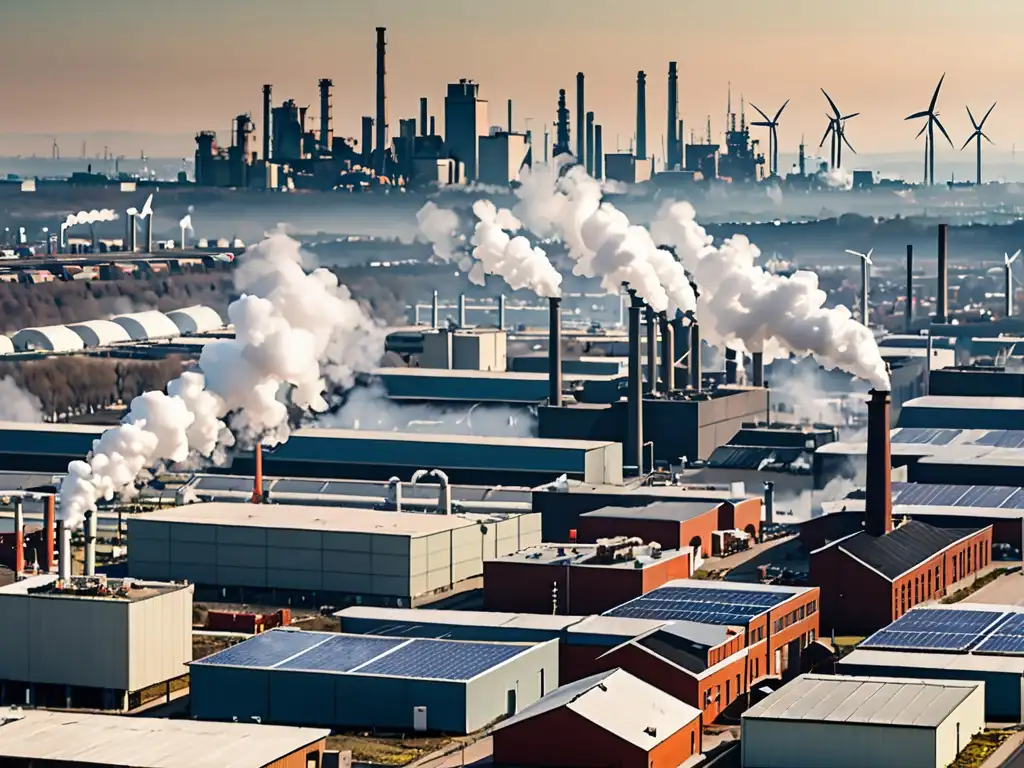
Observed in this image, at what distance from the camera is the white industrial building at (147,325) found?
116875mm

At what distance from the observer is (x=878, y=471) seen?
50.7 metres

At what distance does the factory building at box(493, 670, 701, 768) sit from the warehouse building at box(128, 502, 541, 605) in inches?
588

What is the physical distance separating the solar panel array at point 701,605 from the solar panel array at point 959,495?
Result: 48.2ft

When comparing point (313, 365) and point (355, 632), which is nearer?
point (355, 632)

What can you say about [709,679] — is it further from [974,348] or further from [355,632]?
[974,348]

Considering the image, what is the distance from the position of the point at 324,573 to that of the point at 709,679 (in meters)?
14.6

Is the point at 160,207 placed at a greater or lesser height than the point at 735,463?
greater

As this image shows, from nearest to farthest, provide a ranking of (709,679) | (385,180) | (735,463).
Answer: (709,679), (735,463), (385,180)

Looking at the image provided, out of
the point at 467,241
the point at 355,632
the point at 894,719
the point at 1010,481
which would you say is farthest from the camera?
the point at 467,241

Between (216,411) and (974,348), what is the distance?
65200mm

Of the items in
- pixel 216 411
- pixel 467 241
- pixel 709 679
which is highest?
pixel 467 241

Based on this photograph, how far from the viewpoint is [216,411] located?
51.2 m

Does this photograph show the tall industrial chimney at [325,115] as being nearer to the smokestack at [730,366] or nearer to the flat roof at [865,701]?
the smokestack at [730,366]

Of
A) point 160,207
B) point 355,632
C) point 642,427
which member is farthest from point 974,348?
point 160,207
